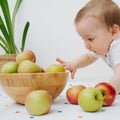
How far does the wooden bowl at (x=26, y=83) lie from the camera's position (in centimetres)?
77

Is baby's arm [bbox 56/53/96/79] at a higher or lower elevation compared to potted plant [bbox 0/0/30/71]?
lower

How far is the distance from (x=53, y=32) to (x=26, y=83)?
1.26m

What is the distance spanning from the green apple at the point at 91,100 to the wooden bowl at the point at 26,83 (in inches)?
4.3

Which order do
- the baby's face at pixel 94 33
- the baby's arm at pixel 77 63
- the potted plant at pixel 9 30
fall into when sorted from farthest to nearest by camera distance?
the potted plant at pixel 9 30
the baby's arm at pixel 77 63
the baby's face at pixel 94 33

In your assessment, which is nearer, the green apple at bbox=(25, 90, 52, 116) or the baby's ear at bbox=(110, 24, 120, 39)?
the green apple at bbox=(25, 90, 52, 116)

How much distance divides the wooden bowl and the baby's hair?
325 millimetres

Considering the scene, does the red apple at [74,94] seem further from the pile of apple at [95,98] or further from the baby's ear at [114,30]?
the baby's ear at [114,30]

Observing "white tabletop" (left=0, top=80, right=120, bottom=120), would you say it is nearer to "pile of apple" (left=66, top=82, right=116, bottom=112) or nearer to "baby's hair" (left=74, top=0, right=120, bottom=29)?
"pile of apple" (left=66, top=82, right=116, bottom=112)

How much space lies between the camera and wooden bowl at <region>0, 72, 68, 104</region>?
2.54 ft

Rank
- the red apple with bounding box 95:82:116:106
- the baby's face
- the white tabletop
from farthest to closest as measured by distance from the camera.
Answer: the baby's face
the red apple with bounding box 95:82:116:106
the white tabletop

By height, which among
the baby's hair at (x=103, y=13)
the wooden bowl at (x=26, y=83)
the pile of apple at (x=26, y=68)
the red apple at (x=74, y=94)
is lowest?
the red apple at (x=74, y=94)

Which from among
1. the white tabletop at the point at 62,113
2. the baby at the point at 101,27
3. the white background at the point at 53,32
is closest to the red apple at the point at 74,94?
the white tabletop at the point at 62,113

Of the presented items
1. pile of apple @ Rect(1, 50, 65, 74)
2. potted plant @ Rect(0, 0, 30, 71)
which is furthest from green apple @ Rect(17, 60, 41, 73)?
potted plant @ Rect(0, 0, 30, 71)

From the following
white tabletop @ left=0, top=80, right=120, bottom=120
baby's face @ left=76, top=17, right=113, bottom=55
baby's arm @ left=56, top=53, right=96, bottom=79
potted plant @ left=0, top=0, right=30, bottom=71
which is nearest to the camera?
white tabletop @ left=0, top=80, right=120, bottom=120
